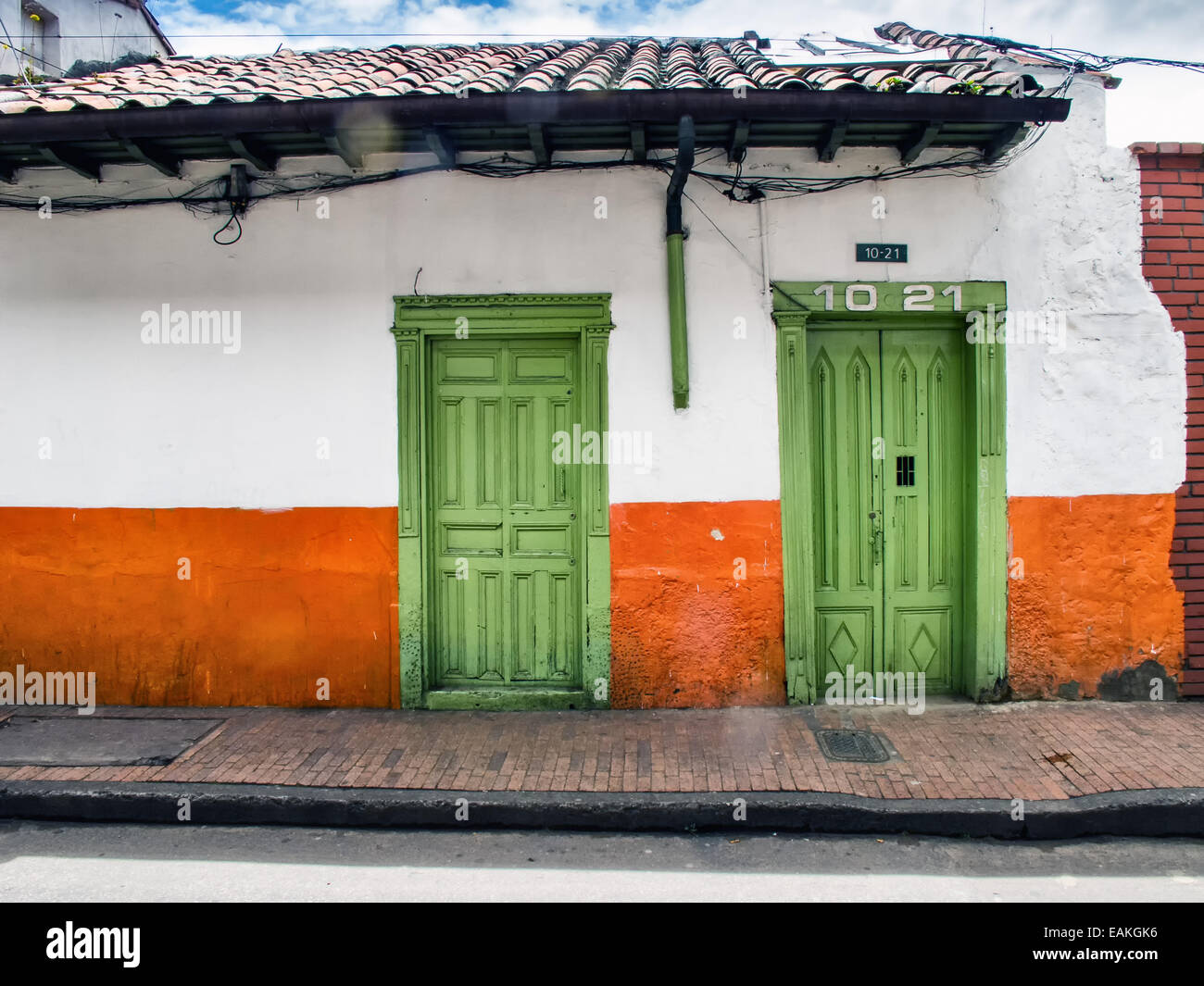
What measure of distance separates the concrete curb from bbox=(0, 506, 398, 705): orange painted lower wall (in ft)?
4.20

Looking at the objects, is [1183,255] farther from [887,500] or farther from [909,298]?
[887,500]

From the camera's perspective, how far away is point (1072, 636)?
540 centimetres

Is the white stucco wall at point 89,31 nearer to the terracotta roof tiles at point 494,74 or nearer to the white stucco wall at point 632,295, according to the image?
the terracotta roof tiles at point 494,74

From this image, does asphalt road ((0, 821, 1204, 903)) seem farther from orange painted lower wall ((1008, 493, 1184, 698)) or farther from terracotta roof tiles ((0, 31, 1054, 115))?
terracotta roof tiles ((0, 31, 1054, 115))

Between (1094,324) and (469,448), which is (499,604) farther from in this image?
(1094,324)

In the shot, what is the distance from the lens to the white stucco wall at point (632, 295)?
5.33 m

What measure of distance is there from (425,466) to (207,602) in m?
1.83

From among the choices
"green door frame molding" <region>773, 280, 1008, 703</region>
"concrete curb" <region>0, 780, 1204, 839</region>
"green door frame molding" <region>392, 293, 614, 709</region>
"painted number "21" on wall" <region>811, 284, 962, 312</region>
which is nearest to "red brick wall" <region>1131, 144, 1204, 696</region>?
"green door frame molding" <region>773, 280, 1008, 703</region>

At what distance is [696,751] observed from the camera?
4668mm

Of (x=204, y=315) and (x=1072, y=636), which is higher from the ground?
(x=204, y=315)
